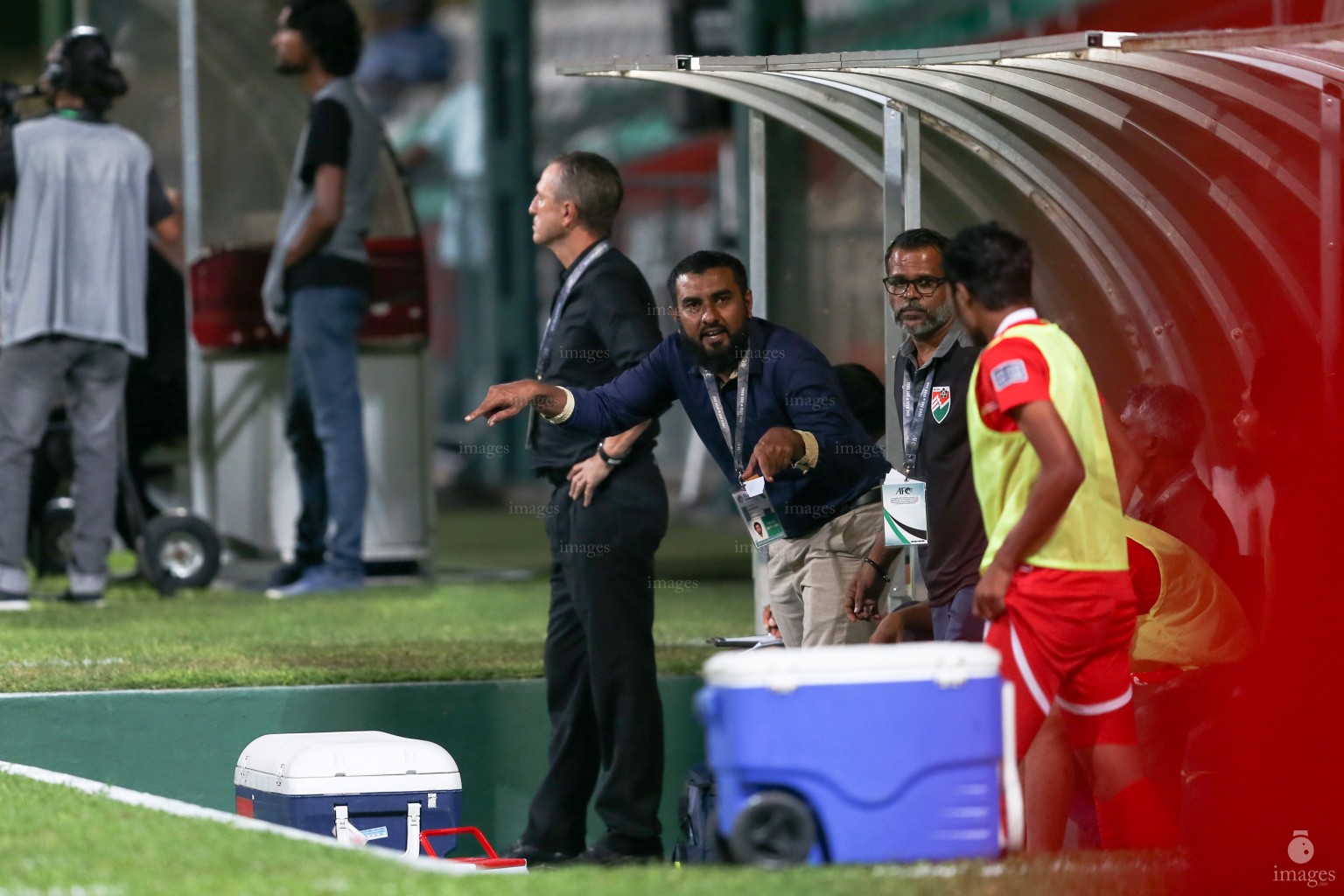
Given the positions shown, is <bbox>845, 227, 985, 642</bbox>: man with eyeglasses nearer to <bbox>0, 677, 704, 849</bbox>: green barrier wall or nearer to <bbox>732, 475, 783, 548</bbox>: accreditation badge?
<bbox>732, 475, 783, 548</bbox>: accreditation badge

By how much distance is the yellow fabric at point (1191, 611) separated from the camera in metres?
6.30

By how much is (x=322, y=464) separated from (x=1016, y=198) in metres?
4.33

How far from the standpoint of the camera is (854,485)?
6625mm

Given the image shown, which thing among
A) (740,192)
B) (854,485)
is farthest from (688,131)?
(854,485)

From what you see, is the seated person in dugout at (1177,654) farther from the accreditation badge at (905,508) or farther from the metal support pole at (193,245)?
the metal support pole at (193,245)

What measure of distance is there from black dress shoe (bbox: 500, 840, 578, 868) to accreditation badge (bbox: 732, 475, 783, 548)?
4.44ft

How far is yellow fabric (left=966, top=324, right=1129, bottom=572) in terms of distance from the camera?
5.01 meters

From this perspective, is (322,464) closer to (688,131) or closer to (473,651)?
(473,651)

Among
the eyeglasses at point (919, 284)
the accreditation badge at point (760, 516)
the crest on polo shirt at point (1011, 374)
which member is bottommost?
the accreditation badge at point (760, 516)

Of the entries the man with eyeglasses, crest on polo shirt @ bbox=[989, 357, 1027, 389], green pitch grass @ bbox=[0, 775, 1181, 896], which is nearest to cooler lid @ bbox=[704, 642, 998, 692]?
green pitch grass @ bbox=[0, 775, 1181, 896]

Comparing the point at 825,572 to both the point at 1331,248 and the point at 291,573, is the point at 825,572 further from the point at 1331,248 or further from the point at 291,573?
the point at 291,573

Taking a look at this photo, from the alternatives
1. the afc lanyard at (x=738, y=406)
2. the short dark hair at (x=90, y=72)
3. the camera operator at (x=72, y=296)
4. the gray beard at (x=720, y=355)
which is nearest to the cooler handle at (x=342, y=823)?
the afc lanyard at (x=738, y=406)

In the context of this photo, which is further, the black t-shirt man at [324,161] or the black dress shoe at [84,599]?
the black t-shirt man at [324,161]

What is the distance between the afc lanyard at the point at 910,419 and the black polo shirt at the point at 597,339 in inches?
33.9
